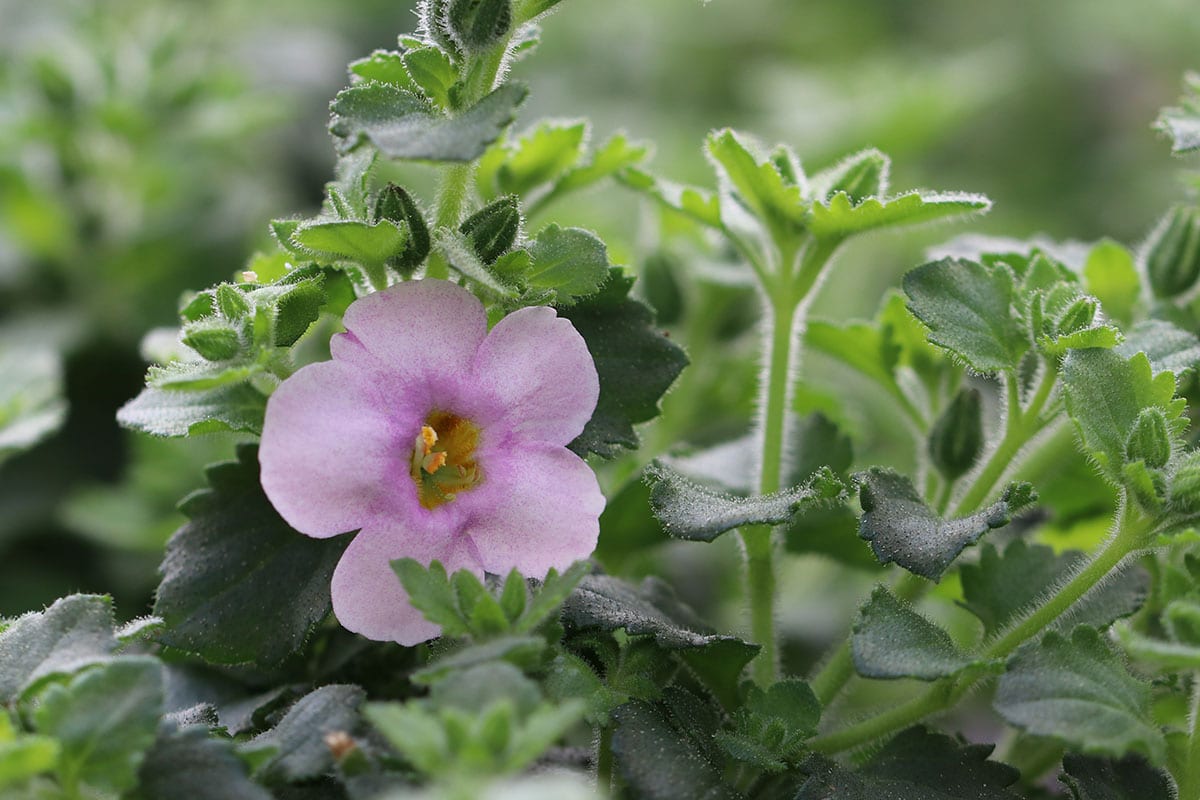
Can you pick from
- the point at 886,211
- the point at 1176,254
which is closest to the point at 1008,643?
the point at 886,211

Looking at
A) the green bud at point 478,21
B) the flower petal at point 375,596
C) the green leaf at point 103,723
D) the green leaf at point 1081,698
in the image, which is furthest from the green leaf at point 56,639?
the green leaf at point 1081,698

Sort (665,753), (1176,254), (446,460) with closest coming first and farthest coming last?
(665,753) → (446,460) → (1176,254)

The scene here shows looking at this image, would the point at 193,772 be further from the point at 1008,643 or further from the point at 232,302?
the point at 1008,643

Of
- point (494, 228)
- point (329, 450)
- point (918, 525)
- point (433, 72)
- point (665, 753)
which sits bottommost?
point (665, 753)

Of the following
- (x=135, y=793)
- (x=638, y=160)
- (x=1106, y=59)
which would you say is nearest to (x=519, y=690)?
(x=135, y=793)

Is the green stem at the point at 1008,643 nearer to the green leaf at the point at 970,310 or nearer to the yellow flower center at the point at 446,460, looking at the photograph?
the green leaf at the point at 970,310

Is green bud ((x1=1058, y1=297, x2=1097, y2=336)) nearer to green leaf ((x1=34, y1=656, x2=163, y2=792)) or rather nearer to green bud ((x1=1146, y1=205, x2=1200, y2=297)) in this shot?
green bud ((x1=1146, y1=205, x2=1200, y2=297))
